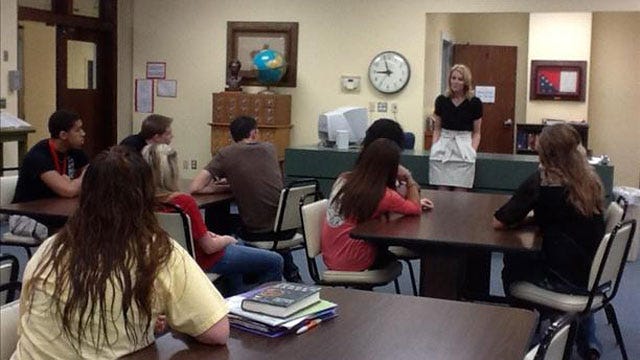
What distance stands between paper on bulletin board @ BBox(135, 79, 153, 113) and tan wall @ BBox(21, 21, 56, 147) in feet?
3.66

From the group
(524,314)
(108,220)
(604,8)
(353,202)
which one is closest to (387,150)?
(353,202)

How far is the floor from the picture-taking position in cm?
441

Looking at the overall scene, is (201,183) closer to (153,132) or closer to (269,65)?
(153,132)

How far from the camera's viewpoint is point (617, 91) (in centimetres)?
1003

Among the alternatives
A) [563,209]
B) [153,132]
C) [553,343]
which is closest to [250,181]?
[153,132]

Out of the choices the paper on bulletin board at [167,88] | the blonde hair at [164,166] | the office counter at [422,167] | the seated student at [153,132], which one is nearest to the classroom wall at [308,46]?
the paper on bulletin board at [167,88]

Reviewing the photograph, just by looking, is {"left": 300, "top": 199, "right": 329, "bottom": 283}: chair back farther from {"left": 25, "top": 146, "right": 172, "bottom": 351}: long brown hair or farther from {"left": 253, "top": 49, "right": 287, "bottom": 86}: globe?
{"left": 253, "top": 49, "right": 287, "bottom": 86}: globe

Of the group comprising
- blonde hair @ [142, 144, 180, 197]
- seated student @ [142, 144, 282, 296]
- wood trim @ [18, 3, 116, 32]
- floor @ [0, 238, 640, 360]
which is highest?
wood trim @ [18, 3, 116, 32]

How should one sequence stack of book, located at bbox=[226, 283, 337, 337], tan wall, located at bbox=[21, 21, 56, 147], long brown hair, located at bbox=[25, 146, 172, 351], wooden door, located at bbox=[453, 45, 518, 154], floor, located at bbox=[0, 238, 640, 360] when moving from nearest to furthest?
long brown hair, located at bbox=[25, 146, 172, 351] → stack of book, located at bbox=[226, 283, 337, 337] → floor, located at bbox=[0, 238, 640, 360] → tan wall, located at bbox=[21, 21, 56, 147] → wooden door, located at bbox=[453, 45, 518, 154]

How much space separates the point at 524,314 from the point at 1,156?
21.7 ft

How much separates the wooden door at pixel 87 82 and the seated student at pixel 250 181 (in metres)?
4.24

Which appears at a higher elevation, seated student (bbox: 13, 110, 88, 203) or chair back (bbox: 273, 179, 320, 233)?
seated student (bbox: 13, 110, 88, 203)

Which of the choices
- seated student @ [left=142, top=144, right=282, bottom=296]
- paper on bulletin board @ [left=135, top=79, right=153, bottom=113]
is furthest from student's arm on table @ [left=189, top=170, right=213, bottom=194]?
paper on bulletin board @ [left=135, top=79, right=153, bottom=113]

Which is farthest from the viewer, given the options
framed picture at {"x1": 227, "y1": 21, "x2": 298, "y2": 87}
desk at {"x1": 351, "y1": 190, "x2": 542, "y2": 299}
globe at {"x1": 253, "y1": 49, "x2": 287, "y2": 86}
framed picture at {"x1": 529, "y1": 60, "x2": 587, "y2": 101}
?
framed picture at {"x1": 529, "y1": 60, "x2": 587, "y2": 101}
